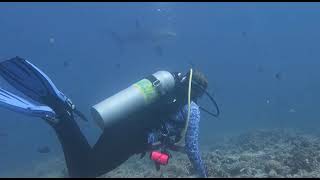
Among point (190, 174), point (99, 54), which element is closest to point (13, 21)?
point (99, 54)

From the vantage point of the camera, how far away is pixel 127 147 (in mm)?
7949

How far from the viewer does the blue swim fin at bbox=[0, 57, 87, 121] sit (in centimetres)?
789

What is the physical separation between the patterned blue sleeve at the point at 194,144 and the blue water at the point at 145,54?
121 ft

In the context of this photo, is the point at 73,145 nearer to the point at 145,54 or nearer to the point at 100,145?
the point at 100,145

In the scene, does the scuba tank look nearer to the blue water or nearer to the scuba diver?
the scuba diver

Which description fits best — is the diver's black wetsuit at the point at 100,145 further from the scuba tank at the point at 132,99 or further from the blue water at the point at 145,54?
the blue water at the point at 145,54

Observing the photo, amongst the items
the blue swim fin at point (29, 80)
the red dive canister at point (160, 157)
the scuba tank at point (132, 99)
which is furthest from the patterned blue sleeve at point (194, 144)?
the blue swim fin at point (29, 80)

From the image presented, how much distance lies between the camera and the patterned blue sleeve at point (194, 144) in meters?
7.52

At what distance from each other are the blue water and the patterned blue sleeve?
36882mm

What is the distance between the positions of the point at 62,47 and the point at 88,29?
814 centimetres

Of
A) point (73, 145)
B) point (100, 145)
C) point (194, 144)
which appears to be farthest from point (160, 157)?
point (73, 145)

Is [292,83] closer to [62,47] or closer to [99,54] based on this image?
[99,54]

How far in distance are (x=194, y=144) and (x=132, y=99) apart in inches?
51.7

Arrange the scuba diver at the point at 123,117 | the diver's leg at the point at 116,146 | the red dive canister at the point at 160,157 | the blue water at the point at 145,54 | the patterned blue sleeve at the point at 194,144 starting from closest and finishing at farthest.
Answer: the red dive canister at the point at 160,157 → the patterned blue sleeve at the point at 194,144 → the scuba diver at the point at 123,117 → the diver's leg at the point at 116,146 → the blue water at the point at 145,54
